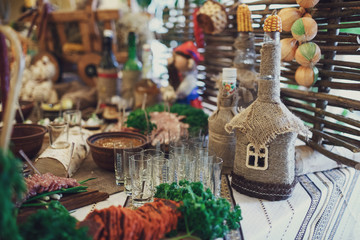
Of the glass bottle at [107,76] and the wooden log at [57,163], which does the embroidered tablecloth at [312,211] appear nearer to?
the wooden log at [57,163]

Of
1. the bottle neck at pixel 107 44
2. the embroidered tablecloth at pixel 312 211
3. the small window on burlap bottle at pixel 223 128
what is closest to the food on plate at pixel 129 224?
the embroidered tablecloth at pixel 312 211

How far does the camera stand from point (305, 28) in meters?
1.31

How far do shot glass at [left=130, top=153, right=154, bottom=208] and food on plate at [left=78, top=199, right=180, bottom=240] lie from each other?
0.19 meters

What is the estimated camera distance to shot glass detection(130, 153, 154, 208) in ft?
3.69

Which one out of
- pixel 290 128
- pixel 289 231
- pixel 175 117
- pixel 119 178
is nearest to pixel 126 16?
pixel 175 117

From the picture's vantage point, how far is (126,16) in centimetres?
279

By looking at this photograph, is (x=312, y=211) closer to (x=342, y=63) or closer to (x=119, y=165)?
(x=342, y=63)

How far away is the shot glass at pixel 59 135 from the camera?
1.46 m

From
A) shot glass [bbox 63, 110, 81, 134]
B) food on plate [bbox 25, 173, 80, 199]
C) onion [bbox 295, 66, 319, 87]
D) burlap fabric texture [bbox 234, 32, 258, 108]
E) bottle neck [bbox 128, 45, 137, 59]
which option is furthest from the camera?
bottle neck [bbox 128, 45, 137, 59]

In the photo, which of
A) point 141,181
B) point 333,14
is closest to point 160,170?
point 141,181

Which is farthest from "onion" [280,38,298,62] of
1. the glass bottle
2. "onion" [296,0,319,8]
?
the glass bottle

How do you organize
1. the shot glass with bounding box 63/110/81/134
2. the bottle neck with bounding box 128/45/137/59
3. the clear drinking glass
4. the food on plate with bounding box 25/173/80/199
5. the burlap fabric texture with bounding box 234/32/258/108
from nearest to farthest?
the food on plate with bounding box 25/173/80/199 < the clear drinking glass < the burlap fabric texture with bounding box 234/32/258/108 < the shot glass with bounding box 63/110/81/134 < the bottle neck with bounding box 128/45/137/59

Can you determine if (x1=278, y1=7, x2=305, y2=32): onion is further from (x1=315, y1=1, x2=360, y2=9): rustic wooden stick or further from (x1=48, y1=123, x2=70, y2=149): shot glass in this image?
(x1=48, y1=123, x2=70, y2=149): shot glass

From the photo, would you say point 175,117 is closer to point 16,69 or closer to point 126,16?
point 16,69
